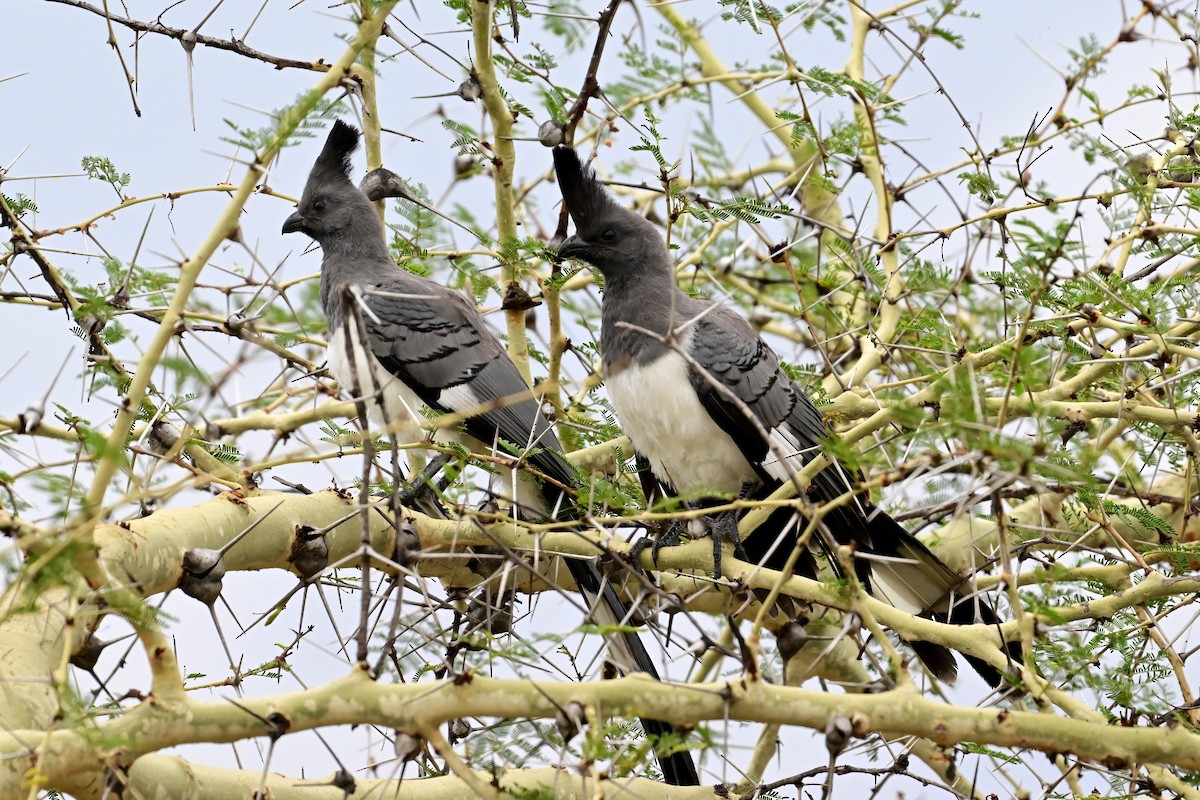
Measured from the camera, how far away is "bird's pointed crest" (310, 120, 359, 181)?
5.96m

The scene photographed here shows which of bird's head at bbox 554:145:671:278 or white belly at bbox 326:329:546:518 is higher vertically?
bird's head at bbox 554:145:671:278

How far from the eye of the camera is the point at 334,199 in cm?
Answer: 596

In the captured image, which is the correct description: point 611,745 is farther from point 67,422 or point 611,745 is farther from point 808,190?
point 808,190

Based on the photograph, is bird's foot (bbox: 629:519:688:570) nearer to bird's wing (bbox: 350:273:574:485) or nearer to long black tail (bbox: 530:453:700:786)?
long black tail (bbox: 530:453:700:786)

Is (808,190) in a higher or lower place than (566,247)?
higher

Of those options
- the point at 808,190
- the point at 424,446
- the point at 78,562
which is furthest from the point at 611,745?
the point at 808,190

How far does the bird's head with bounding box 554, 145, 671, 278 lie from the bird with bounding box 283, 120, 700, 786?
0.60 metres

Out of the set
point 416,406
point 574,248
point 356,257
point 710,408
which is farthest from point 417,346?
point 710,408

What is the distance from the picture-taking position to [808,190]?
7.34 m

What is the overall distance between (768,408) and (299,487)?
5.84 feet

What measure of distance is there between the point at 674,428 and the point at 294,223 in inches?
90.6

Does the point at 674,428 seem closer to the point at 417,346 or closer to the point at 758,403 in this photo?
the point at 758,403

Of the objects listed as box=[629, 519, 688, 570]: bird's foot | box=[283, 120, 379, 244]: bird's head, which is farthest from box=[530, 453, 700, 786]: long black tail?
box=[283, 120, 379, 244]: bird's head

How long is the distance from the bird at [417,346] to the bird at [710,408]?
42 centimetres
